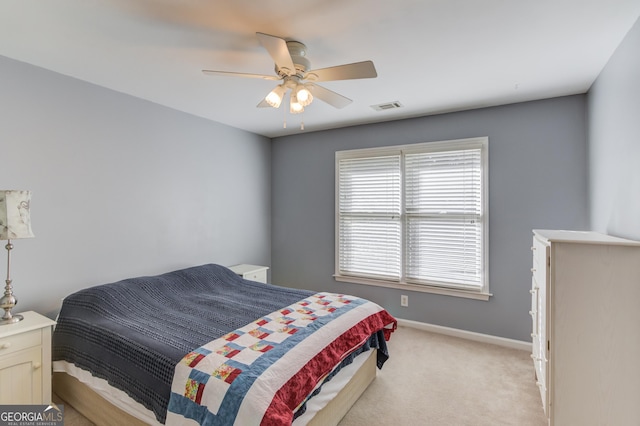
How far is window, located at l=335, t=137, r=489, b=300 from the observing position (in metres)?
3.38

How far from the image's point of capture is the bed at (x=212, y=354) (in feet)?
5.02

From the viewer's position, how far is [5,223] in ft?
6.43

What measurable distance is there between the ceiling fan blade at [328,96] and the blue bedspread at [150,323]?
1653mm

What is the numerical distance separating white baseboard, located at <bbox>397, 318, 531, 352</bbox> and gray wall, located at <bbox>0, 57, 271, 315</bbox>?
2.45 metres

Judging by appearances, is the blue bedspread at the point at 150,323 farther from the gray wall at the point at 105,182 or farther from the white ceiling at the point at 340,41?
the white ceiling at the point at 340,41

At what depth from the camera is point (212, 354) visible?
1711mm

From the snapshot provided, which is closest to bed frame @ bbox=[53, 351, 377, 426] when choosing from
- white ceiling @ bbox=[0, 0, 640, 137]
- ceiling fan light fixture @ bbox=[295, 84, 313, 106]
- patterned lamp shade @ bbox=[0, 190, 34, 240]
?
patterned lamp shade @ bbox=[0, 190, 34, 240]

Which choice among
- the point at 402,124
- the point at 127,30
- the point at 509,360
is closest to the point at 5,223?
the point at 127,30

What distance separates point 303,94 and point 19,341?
237cm

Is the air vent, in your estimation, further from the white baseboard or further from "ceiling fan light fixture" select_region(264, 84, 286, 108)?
the white baseboard

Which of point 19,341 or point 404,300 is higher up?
point 19,341

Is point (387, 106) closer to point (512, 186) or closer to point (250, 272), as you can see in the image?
point (512, 186)

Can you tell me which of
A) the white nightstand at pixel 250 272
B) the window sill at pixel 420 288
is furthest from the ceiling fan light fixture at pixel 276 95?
the window sill at pixel 420 288

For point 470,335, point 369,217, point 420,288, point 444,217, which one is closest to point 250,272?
point 369,217
